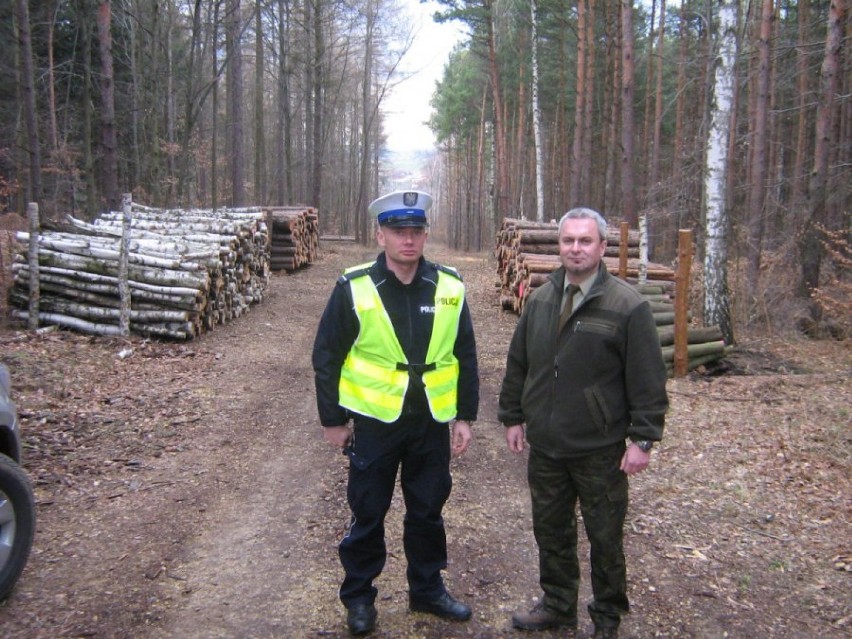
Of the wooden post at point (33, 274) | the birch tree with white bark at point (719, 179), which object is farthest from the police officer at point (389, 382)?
the wooden post at point (33, 274)

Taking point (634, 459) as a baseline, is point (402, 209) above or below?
above

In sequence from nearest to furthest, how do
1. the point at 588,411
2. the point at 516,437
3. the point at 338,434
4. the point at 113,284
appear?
the point at 588,411, the point at 338,434, the point at 516,437, the point at 113,284

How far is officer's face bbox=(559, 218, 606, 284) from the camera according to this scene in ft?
10.7

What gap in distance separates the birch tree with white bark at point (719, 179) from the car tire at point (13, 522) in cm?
900

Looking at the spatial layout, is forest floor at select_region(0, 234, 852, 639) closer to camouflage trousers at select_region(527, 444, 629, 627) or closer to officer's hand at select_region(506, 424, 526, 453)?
camouflage trousers at select_region(527, 444, 629, 627)

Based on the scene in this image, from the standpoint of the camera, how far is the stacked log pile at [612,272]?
362 inches

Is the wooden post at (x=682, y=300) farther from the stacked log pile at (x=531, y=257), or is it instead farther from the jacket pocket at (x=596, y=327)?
the jacket pocket at (x=596, y=327)

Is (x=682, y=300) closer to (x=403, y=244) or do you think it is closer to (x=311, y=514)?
(x=311, y=514)

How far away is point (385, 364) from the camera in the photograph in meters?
3.33

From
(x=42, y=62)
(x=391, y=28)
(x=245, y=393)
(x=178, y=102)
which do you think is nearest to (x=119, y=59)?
(x=42, y=62)

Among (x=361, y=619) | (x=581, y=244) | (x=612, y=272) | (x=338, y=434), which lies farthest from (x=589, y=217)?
(x=612, y=272)

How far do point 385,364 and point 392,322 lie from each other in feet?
0.67

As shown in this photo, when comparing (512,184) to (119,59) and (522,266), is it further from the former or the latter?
(522,266)

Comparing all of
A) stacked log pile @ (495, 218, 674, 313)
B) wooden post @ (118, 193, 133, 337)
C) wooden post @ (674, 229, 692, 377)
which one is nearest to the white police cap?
wooden post @ (674, 229, 692, 377)
